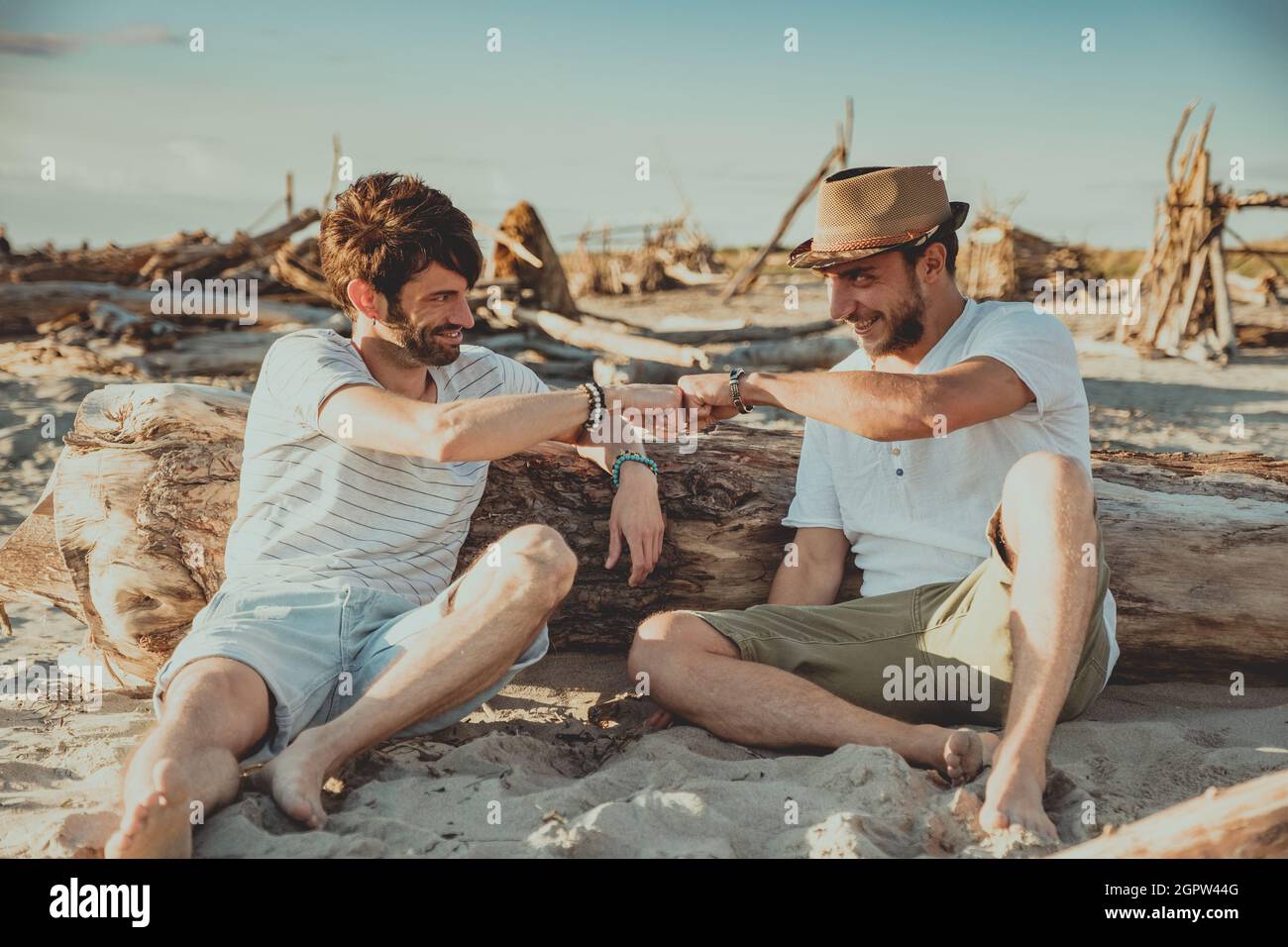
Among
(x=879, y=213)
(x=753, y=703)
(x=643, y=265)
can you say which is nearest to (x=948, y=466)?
(x=879, y=213)

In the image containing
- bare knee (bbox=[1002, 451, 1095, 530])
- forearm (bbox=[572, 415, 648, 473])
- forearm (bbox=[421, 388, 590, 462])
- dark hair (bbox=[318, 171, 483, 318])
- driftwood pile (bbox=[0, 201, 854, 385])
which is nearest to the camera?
bare knee (bbox=[1002, 451, 1095, 530])

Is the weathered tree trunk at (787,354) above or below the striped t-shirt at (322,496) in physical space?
above

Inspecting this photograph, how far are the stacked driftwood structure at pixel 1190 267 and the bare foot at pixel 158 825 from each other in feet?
40.1

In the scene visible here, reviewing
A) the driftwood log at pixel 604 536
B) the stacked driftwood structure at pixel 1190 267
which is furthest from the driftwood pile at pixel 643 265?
the driftwood log at pixel 604 536

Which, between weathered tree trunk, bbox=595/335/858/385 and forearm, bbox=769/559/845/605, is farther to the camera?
weathered tree trunk, bbox=595/335/858/385

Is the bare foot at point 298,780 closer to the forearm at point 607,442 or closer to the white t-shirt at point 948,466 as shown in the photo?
the forearm at point 607,442

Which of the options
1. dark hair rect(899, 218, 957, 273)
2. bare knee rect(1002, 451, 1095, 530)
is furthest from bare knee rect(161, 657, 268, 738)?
dark hair rect(899, 218, 957, 273)

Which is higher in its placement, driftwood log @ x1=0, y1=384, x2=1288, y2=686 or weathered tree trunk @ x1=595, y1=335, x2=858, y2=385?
weathered tree trunk @ x1=595, y1=335, x2=858, y2=385

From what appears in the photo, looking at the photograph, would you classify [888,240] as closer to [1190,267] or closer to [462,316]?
[462,316]

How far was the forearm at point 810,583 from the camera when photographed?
3.82 metres

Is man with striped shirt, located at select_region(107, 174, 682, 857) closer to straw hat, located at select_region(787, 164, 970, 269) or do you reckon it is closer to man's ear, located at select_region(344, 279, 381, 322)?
man's ear, located at select_region(344, 279, 381, 322)

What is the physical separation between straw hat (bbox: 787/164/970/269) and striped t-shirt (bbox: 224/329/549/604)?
1.42 metres

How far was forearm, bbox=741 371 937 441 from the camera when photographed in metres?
3.21

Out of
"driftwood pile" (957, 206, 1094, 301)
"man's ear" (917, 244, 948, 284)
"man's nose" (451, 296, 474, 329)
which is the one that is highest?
"driftwood pile" (957, 206, 1094, 301)
